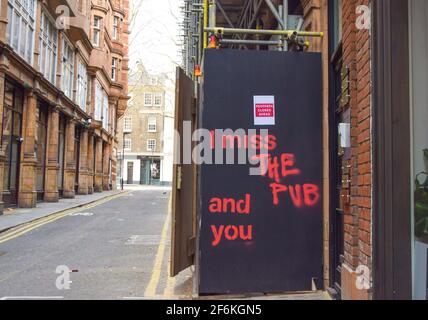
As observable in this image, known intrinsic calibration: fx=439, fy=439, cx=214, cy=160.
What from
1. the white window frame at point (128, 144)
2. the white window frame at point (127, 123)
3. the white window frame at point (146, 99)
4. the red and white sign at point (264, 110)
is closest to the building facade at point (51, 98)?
the red and white sign at point (264, 110)

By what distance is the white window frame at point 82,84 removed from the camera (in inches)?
1097

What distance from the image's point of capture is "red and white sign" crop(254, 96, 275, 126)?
530cm

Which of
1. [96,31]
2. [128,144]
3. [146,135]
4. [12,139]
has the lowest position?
[12,139]

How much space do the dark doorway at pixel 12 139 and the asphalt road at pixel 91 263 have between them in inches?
214

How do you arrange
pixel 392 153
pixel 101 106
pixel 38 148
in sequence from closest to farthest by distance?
pixel 392 153 → pixel 38 148 → pixel 101 106

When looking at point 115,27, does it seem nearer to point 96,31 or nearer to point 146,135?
point 96,31

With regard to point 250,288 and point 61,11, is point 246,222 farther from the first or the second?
point 61,11

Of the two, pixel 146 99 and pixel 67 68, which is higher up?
pixel 146 99

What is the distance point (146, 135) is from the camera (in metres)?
66.3

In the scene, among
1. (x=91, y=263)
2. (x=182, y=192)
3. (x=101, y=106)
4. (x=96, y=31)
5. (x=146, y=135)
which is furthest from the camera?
(x=146, y=135)

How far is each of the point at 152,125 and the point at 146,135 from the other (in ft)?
5.84

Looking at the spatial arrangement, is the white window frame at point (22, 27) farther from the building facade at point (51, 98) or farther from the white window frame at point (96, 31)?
the white window frame at point (96, 31)

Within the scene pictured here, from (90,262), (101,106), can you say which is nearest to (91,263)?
(90,262)
